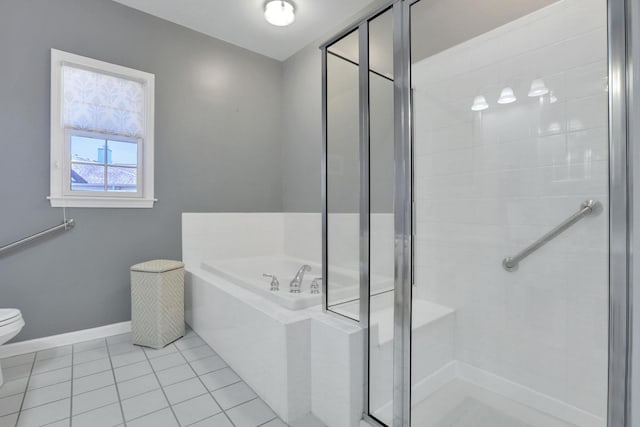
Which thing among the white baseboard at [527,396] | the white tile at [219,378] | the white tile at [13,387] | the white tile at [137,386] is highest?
the white baseboard at [527,396]

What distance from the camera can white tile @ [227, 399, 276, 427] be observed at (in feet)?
5.01

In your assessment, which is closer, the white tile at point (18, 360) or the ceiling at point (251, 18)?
the white tile at point (18, 360)

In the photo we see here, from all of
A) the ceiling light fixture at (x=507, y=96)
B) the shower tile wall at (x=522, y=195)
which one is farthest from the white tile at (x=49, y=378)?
the ceiling light fixture at (x=507, y=96)

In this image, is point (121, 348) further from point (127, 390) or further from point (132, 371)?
point (127, 390)

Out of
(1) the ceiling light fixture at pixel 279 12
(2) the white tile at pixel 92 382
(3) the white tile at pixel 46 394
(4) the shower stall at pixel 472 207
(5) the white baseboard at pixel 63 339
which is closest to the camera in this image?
(4) the shower stall at pixel 472 207

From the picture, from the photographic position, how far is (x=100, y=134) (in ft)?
8.29

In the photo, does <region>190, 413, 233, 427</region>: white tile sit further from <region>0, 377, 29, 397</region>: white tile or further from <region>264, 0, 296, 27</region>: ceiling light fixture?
<region>264, 0, 296, 27</region>: ceiling light fixture

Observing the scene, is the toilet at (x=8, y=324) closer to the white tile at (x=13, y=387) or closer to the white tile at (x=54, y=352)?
the white tile at (x=13, y=387)

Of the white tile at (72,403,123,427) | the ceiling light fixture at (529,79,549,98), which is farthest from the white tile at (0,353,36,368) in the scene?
the ceiling light fixture at (529,79,549,98)

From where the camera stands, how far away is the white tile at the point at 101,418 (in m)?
1.50

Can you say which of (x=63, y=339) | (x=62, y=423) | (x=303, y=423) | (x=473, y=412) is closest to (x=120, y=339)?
(x=63, y=339)

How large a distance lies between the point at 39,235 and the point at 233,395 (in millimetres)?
1831

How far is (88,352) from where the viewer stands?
225 centimetres

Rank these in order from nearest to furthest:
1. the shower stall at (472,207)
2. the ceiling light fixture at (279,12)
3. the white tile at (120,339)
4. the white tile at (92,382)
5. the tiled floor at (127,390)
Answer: the shower stall at (472,207) < the tiled floor at (127,390) < the white tile at (92,382) < the white tile at (120,339) < the ceiling light fixture at (279,12)
